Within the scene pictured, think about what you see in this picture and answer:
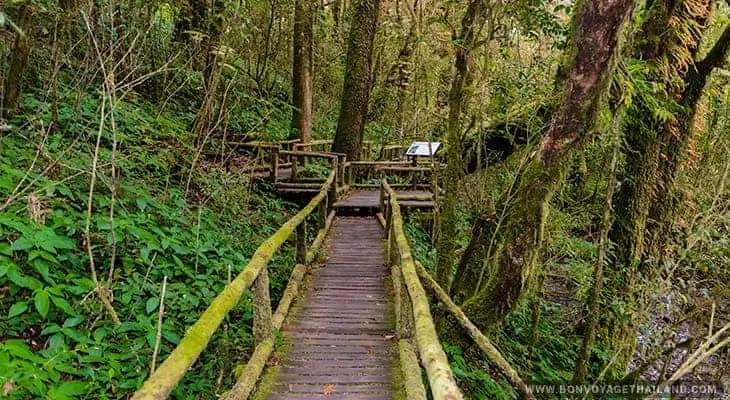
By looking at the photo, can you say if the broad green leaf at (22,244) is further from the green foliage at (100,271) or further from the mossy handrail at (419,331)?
the mossy handrail at (419,331)

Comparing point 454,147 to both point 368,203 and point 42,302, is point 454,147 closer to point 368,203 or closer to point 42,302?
point 42,302

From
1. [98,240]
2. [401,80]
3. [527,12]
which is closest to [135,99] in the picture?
[98,240]

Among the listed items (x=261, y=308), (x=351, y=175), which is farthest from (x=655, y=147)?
(x=351, y=175)

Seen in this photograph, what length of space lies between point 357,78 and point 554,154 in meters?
9.77

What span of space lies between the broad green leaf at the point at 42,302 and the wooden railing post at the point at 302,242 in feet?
9.77

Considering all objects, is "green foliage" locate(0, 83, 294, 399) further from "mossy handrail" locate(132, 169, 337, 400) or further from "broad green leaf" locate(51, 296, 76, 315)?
"mossy handrail" locate(132, 169, 337, 400)

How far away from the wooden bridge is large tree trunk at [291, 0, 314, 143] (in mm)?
7252

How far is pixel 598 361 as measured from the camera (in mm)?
7664

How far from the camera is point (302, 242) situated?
6891 millimetres

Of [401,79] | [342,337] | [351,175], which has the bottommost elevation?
[342,337]

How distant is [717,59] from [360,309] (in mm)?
5830

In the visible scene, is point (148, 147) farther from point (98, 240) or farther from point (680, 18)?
point (680, 18)

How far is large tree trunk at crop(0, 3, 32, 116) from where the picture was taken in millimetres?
6543

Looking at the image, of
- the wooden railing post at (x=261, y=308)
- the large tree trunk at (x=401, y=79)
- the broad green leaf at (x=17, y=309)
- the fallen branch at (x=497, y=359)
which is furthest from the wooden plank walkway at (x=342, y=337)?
the large tree trunk at (x=401, y=79)
